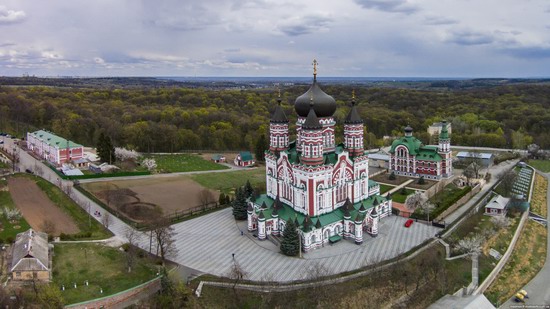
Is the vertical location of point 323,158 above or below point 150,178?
above

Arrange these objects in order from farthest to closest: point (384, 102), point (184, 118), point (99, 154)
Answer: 1. point (384, 102)
2. point (184, 118)
3. point (99, 154)

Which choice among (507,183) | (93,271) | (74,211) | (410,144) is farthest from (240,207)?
(507,183)

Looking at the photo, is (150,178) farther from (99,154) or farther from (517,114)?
(517,114)

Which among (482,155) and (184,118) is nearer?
(482,155)

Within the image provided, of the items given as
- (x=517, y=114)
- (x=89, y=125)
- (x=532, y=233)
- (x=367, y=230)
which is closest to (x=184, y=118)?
(x=89, y=125)

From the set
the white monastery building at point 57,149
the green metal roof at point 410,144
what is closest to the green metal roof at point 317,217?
the green metal roof at point 410,144

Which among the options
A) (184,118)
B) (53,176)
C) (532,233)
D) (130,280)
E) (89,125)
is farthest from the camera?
(184,118)
